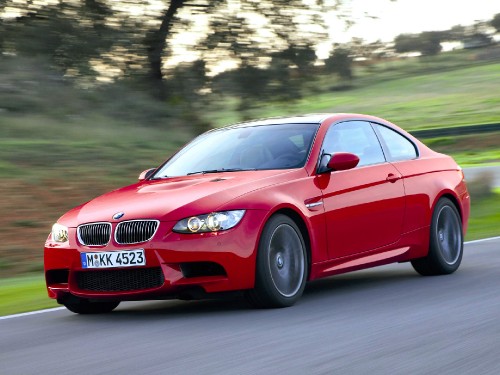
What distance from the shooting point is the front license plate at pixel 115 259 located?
761 centimetres

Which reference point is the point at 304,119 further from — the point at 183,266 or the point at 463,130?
the point at 463,130

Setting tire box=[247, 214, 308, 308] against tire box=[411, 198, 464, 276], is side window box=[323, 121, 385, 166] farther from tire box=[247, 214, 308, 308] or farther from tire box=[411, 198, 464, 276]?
tire box=[247, 214, 308, 308]

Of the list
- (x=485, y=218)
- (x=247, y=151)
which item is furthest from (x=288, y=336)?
(x=485, y=218)

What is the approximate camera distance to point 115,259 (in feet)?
25.2

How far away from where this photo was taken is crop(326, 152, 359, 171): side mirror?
8.51 metres

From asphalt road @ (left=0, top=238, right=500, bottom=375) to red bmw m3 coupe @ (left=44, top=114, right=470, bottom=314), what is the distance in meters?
0.26

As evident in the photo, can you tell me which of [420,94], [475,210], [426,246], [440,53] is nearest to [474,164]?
[475,210]

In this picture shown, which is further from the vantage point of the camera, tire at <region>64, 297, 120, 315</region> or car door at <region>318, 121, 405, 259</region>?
car door at <region>318, 121, 405, 259</region>

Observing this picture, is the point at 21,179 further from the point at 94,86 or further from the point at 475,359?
the point at 475,359

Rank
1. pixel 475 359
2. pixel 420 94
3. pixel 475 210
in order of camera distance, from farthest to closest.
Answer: pixel 420 94 < pixel 475 210 < pixel 475 359

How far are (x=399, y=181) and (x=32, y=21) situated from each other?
48.3ft

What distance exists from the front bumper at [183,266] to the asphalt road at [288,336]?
8.6 inches

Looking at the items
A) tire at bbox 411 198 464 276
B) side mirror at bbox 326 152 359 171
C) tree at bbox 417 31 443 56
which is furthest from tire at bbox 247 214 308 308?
tree at bbox 417 31 443 56

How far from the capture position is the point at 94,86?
23.5 meters
